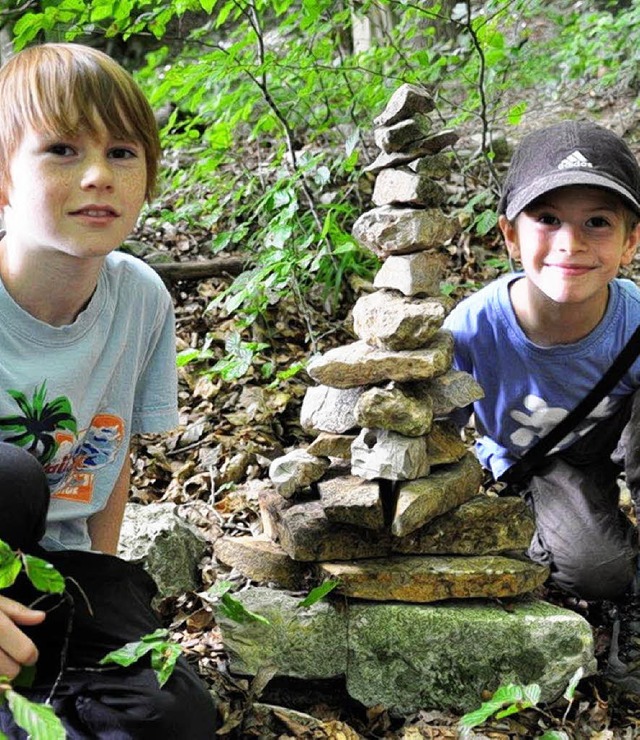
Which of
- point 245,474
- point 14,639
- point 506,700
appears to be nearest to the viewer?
point 14,639

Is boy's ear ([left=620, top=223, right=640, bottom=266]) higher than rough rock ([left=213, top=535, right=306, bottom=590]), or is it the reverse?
boy's ear ([left=620, top=223, right=640, bottom=266])

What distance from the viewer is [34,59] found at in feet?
7.61

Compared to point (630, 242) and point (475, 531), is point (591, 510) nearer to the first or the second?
point (475, 531)

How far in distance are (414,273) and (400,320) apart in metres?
0.18

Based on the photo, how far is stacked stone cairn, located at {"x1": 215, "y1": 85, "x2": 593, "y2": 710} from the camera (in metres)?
2.68

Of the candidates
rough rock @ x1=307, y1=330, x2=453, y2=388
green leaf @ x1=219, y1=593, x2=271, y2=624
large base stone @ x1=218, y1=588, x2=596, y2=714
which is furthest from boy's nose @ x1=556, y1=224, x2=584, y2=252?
green leaf @ x1=219, y1=593, x2=271, y2=624

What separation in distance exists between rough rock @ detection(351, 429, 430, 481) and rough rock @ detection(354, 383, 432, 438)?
0.04 metres

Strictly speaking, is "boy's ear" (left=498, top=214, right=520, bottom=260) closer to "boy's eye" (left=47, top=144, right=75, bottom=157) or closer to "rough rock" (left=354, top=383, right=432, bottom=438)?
"rough rock" (left=354, top=383, right=432, bottom=438)

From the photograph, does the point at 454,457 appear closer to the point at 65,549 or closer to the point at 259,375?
the point at 65,549

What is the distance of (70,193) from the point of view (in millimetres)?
2240

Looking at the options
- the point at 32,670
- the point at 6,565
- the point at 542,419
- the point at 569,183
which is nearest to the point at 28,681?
the point at 32,670

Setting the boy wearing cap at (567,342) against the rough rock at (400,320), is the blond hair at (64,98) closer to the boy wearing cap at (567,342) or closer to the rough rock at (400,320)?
the rough rock at (400,320)

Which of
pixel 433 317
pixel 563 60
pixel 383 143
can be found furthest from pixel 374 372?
pixel 563 60

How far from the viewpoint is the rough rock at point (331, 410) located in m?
2.81
